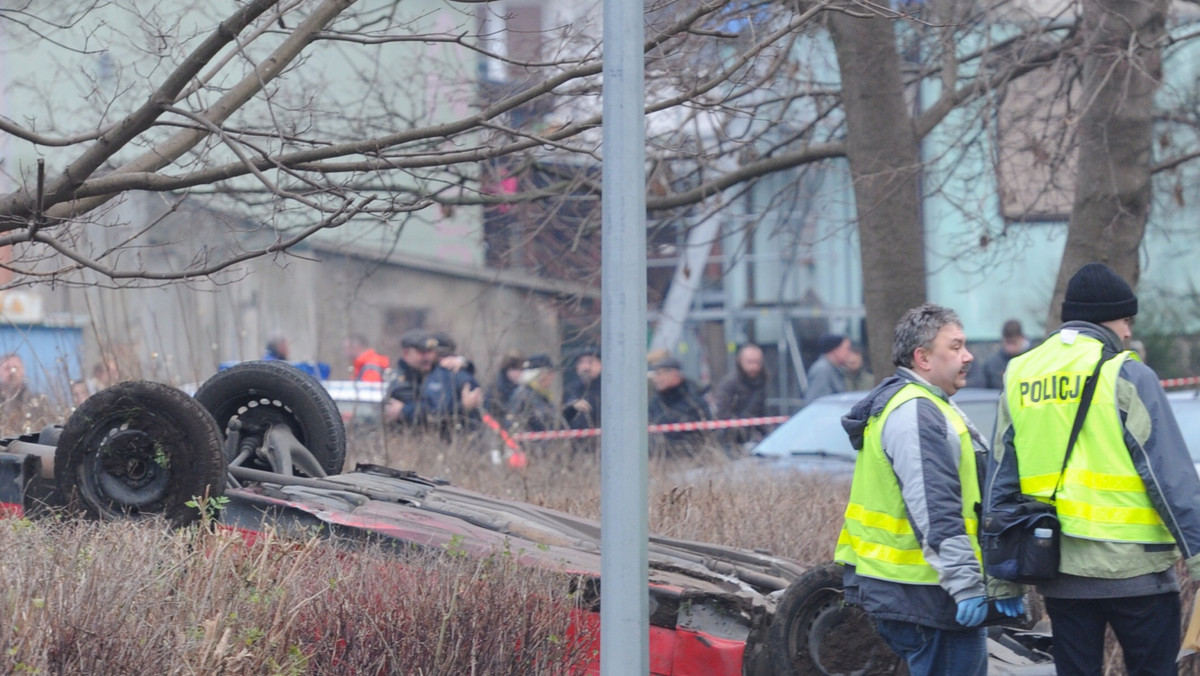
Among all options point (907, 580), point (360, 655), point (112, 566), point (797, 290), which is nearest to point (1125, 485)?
point (907, 580)

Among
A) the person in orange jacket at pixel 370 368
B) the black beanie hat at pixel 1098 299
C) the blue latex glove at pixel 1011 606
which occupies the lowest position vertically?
the blue latex glove at pixel 1011 606

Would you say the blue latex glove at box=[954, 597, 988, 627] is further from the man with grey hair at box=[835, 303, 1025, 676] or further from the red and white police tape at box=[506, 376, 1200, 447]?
the red and white police tape at box=[506, 376, 1200, 447]

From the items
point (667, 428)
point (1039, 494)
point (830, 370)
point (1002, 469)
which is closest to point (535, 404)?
point (667, 428)

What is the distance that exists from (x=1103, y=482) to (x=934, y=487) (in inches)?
21.8

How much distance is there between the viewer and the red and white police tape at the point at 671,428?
1049 centimetres

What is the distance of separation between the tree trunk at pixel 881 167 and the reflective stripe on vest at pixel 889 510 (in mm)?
4099

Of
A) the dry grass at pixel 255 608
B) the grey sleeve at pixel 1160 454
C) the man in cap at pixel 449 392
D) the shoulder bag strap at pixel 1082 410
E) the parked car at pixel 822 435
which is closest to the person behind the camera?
the dry grass at pixel 255 608

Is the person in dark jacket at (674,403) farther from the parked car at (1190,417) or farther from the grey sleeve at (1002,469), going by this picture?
the grey sleeve at (1002,469)

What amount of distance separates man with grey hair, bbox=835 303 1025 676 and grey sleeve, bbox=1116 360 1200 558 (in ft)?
1.63

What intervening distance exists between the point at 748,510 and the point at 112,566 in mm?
4078

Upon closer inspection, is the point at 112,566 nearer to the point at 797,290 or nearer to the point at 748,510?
the point at 748,510

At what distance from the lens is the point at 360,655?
3965mm

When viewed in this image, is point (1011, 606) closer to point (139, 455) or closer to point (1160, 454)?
point (1160, 454)

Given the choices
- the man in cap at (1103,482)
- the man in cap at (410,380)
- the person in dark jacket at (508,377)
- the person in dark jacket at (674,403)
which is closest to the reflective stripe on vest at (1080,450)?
the man in cap at (1103,482)
